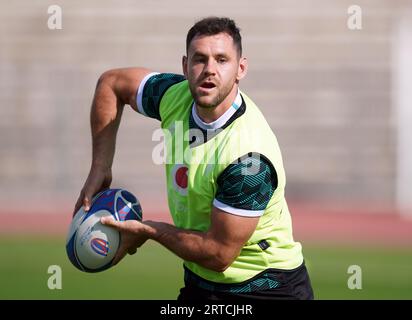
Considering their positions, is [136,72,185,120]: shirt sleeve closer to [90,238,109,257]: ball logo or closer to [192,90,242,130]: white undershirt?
[192,90,242,130]: white undershirt

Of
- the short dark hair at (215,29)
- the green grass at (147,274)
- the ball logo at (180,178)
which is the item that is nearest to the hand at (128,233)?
the ball logo at (180,178)

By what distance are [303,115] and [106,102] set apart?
10671mm

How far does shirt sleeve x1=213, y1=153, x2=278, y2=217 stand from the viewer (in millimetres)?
4301

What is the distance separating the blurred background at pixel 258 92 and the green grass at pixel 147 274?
3.18 m

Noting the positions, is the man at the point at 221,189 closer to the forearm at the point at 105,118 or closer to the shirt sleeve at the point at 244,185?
the shirt sleeve at the point at 244,185

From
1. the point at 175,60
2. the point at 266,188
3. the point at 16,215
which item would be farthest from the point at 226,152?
the point at 175,60

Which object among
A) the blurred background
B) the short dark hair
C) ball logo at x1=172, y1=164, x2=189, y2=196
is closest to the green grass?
the blurred background

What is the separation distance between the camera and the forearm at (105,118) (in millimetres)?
5156

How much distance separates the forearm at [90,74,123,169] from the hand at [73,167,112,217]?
13 centimetres

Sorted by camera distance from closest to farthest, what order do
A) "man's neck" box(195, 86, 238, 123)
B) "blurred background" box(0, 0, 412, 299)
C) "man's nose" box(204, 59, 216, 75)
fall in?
"man's nose" box(204, 59, 216, 75) → "man's neck" box(195, 86, 238, 123) → "blurred background" box(0, 0, 412, 299)

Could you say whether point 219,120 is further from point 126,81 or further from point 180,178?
point 126,81

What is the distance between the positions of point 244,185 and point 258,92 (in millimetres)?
11166
